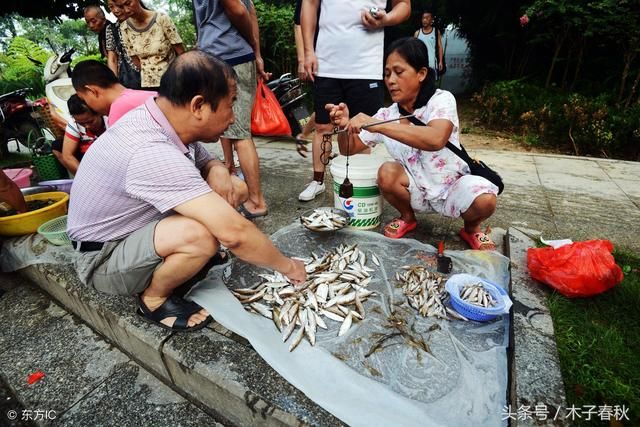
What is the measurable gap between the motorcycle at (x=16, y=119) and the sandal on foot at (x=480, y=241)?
822 centimetres

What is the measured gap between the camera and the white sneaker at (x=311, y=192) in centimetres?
400

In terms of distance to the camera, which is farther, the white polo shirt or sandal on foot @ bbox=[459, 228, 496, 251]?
the white polo shirt

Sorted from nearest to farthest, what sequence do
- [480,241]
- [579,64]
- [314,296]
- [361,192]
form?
[314,296]
[480,241]
[361,192]
[579,64]

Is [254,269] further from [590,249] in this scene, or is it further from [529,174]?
[529,174]

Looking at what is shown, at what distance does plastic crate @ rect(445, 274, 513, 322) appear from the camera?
2002mm

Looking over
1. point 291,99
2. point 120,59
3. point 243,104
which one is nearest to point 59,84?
point 120,59

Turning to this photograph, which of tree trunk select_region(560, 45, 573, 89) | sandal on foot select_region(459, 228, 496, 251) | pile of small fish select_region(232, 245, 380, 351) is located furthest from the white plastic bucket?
tree trunk select_region(560, 45, 573, 89)

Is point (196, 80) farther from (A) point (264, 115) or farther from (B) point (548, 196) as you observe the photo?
(B) point (548, 196)

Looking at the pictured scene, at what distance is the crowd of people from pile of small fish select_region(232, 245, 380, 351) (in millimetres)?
183

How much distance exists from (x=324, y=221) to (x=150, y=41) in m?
2.99

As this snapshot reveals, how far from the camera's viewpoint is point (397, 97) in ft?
8.89

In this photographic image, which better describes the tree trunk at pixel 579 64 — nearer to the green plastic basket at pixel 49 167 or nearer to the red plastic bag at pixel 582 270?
the red plastic bag at pixel 582 270

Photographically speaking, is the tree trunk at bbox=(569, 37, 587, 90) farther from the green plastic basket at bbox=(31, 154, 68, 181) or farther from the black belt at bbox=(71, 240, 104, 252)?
the green plastic basket at bbox=(31, 154, 68, 181)

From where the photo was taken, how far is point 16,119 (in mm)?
7023
